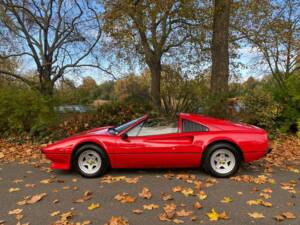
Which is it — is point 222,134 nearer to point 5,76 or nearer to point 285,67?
point 5,76

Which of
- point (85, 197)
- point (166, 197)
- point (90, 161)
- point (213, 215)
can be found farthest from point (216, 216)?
point (90, 161)

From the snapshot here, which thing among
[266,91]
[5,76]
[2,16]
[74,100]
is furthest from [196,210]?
[5,76]

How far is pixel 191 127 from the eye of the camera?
18.1 ft

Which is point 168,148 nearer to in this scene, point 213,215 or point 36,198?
point 213,215

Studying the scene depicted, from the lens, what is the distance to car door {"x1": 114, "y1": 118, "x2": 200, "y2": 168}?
17.4 feet

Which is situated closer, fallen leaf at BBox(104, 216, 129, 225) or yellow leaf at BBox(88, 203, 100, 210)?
fallen leaf at BBox(104, 216, 129, 225)

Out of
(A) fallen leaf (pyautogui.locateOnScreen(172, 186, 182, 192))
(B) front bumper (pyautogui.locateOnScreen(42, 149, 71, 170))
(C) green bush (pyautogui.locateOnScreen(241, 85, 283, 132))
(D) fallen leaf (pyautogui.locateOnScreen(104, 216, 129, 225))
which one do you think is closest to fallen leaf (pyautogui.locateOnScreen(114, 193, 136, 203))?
(D) fallen leaf (pyautogui.locateOnScreen(104, 216, 129, 225))

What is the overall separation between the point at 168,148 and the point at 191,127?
2.04ft

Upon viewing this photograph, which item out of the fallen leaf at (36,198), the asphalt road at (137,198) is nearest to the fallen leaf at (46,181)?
the asphalt road at (137,198)

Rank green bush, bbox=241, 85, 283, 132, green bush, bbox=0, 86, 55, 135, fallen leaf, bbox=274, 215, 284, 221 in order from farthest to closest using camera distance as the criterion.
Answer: green bush, bbox=0, 86, 55, 135 < green bush, bbox=241, 85, 283, 132 < fallen leaf, bbox=274, 215, 284, 221

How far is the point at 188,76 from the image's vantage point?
1967 centimetres

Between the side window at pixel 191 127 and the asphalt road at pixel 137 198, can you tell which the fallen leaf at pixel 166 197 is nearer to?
the asphalt road at pixel 137 198

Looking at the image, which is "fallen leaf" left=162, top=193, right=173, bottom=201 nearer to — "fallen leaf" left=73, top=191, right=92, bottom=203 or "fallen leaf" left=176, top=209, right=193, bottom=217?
"fallen leaf" left=176, top=209, right=193, bottom=217

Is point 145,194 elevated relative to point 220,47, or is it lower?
lower
